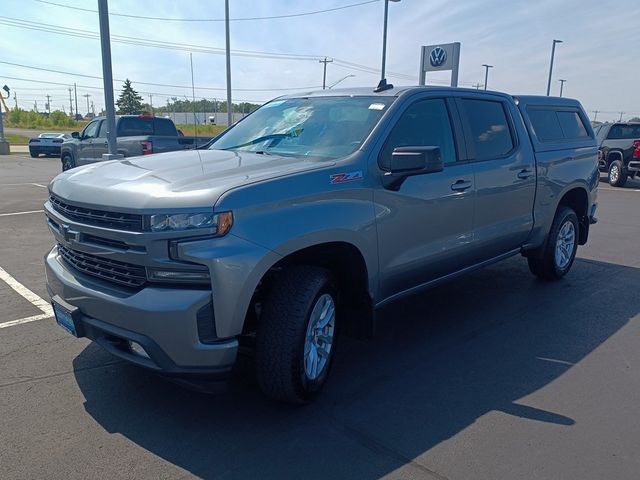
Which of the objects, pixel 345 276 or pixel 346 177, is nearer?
pixel 346 177

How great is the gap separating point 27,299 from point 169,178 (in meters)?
2.90

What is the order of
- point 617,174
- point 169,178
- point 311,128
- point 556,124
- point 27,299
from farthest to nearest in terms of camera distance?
point 617,174 → point 556,124 → point 27,299 → point 311,128 → point 169,178

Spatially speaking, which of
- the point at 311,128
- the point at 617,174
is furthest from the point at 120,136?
the point at 617,174

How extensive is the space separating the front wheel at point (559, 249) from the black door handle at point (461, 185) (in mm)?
2048

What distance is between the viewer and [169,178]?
3260 millimetres

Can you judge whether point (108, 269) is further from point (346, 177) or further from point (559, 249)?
point (559, 249)

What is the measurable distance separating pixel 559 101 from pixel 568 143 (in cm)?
54

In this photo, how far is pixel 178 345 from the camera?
9.36ft

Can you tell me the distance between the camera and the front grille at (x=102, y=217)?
2.92 metres

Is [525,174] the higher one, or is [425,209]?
[525,174]

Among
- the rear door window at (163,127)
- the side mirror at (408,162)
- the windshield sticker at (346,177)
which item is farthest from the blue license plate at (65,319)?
the rear door window at (163,127)

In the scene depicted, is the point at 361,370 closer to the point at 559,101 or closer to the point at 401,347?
the point at 401,347

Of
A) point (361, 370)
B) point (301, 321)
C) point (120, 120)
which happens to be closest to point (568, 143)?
point (361, 370)

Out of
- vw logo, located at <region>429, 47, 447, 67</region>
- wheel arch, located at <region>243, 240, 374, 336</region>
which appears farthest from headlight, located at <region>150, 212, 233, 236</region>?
vw logo, located at <region>429, 47, 447, 67</region>
